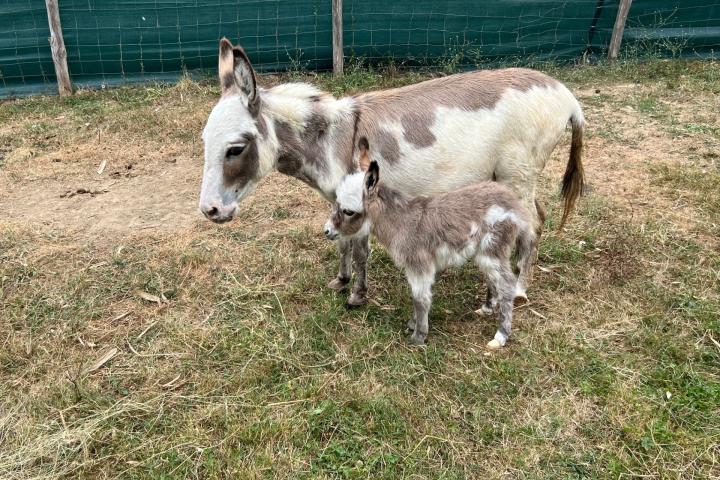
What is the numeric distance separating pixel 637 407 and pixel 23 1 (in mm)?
8875

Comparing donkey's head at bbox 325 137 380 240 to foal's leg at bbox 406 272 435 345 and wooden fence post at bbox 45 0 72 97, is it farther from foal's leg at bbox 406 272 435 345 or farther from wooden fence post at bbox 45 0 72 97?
wooden fence post at bbox 45 0 72 97

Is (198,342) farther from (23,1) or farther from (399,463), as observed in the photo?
(23,1)

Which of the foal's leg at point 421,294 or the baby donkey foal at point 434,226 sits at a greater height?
the baby donkey foal at point 434,226

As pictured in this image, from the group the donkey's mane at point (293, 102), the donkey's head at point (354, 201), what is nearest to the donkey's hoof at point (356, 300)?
the donkey's head at point (354, 201)

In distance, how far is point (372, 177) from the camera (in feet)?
10.3

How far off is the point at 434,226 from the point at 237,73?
1403 mm

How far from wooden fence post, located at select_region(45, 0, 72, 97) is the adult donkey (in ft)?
18.6

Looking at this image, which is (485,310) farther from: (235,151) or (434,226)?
(235,151)

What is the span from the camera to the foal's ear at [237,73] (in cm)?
301

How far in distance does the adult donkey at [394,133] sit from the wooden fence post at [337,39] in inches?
199

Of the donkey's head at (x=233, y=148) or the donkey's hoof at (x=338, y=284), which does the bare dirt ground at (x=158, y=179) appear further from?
the donkey's head at (x=233, y=148)

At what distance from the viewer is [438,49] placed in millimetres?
8797

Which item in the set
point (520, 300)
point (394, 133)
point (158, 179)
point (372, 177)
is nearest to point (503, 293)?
point (520, 300)

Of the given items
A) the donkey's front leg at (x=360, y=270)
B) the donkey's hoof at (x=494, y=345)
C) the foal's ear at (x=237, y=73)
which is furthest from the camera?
the donkey's front leg at (x=360, y=270)
